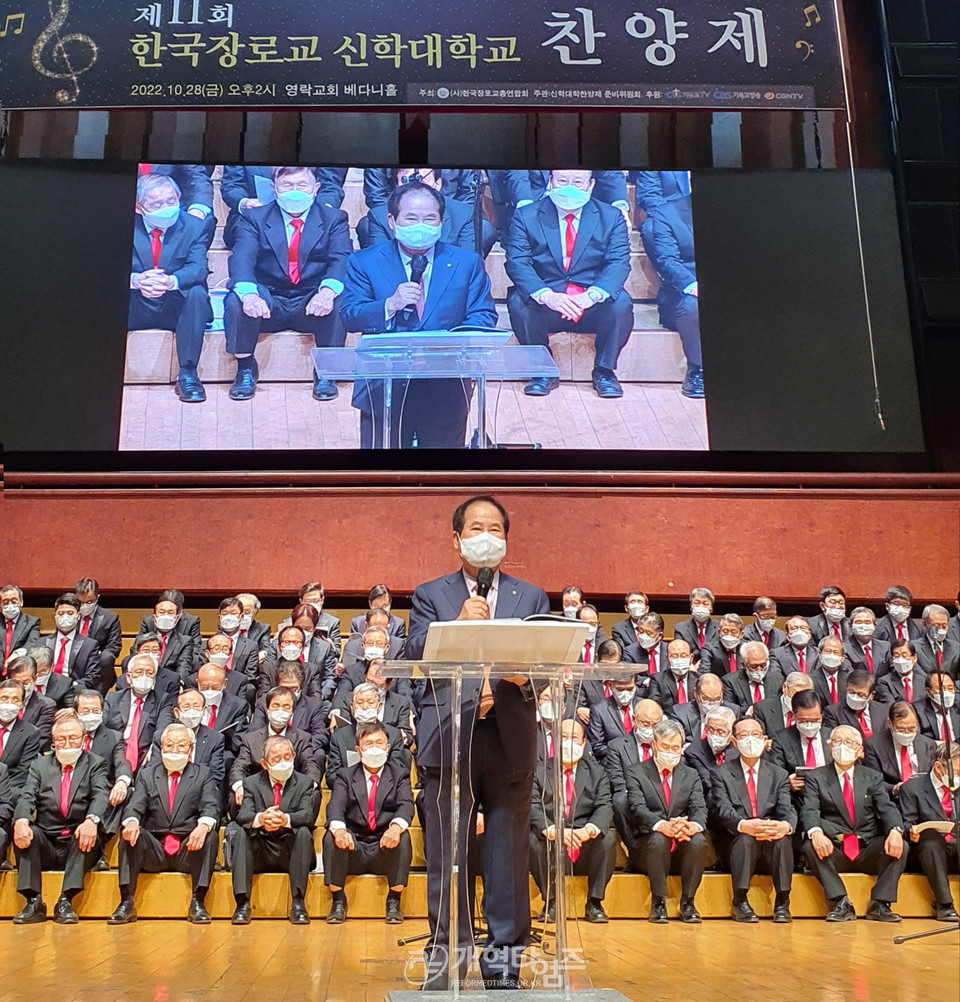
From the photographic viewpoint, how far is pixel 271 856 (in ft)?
13.7

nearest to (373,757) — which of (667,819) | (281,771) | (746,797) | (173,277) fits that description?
(281,771)

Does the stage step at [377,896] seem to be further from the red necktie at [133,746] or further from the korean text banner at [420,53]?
the korean text banner at [420,53]

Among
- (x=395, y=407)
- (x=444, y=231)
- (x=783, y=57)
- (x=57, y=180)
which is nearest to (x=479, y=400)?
(x=395, y=407)

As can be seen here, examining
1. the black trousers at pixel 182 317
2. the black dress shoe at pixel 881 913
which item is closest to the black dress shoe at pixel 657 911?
the black dress shoe at pixel 881 913

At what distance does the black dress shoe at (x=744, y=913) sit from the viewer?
4129 mm

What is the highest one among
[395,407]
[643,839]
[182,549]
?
[395,407]

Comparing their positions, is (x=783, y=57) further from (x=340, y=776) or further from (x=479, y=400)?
(x=340, y=776)

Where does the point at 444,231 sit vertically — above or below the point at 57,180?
below

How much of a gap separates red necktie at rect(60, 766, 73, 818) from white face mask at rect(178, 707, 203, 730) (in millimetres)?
500

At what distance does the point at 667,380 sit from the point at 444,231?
1.87 metres

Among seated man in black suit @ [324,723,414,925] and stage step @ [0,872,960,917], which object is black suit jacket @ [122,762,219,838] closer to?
stage step @ [0,872,960,917]

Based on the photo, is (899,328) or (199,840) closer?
(199,840)

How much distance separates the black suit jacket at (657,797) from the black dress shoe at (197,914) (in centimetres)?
170

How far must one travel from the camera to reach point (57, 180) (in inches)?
309
